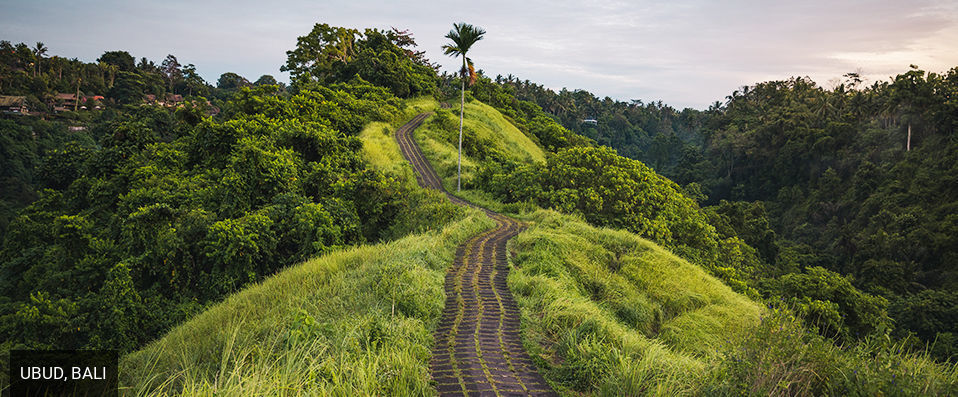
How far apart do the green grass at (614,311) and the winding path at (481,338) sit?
0.30m

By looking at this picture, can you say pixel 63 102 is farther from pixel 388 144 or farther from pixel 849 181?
pixel 849 181

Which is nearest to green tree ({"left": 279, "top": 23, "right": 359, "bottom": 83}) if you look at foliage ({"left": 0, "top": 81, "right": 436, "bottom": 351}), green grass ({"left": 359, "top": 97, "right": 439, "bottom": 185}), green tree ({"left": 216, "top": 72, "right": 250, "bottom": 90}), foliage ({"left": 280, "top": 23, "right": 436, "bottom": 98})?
foliage ({"left": 280, "top": 23, "right": 436, "bottom": 98})

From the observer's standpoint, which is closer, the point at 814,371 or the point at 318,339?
the point at 814,371

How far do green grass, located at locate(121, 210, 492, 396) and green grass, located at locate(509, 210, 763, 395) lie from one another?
1.95m

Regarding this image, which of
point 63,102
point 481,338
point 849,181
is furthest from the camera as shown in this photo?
point 63,102

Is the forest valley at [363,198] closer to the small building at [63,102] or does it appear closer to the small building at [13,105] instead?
the small building at [13,105]

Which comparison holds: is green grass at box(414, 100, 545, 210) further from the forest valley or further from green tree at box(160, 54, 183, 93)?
green tree at box(160, 54, 183, 93)

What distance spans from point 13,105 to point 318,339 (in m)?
79.4

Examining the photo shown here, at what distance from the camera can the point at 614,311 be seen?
10062 mm

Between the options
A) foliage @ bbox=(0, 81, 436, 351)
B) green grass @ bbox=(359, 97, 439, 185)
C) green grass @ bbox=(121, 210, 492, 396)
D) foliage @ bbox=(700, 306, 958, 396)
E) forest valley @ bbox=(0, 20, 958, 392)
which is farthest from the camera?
green grass @ bbox=(359, 97, 439, 185)

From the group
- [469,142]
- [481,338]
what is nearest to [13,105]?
[469,142]

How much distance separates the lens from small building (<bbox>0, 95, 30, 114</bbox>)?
5519 cm

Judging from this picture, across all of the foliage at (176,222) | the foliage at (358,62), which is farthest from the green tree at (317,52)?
the foliage at (176,222)

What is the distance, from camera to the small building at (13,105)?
55.2 meters
